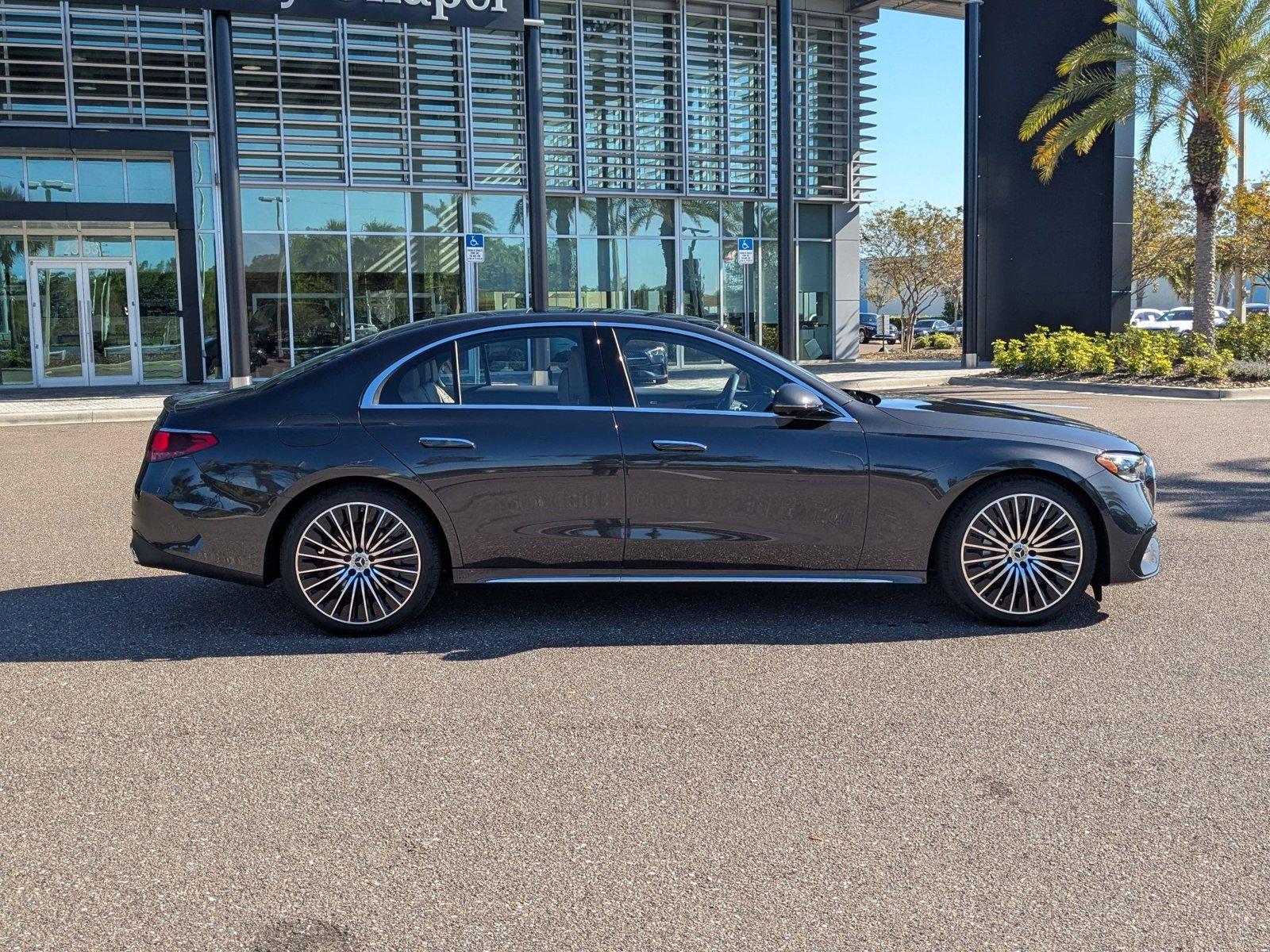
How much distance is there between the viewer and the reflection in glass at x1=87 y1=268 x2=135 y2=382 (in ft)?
80.8

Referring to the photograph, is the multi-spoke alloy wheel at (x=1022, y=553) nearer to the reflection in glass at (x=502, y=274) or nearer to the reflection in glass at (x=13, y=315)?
the reflection in glass at (x=502, y=274)

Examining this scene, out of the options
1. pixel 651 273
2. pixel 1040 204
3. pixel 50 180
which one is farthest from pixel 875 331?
pixel 50 180

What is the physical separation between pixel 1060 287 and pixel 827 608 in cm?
2464

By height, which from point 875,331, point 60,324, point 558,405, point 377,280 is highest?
point 377,280

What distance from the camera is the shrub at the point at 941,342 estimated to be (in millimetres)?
41906

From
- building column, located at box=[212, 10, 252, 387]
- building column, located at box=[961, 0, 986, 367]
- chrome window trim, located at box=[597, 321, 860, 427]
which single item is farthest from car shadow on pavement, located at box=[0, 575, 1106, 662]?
building column, located at box=[961, 0, 986, 367]

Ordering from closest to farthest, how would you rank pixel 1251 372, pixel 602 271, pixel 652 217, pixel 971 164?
pixel 1251 372 → pixel 971 164 → pixel 602 271 → pixel 652 217

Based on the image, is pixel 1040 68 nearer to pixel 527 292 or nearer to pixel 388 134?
pixel 527 292

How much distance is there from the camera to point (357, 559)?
227 inches

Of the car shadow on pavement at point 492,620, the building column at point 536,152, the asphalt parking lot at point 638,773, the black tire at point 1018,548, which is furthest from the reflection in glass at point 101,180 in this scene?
the black tire at point 1018,548

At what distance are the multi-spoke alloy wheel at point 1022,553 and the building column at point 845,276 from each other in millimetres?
26223

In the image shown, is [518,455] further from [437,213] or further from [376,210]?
[437,213]

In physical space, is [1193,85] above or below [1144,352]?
above

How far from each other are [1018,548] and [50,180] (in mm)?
23410
